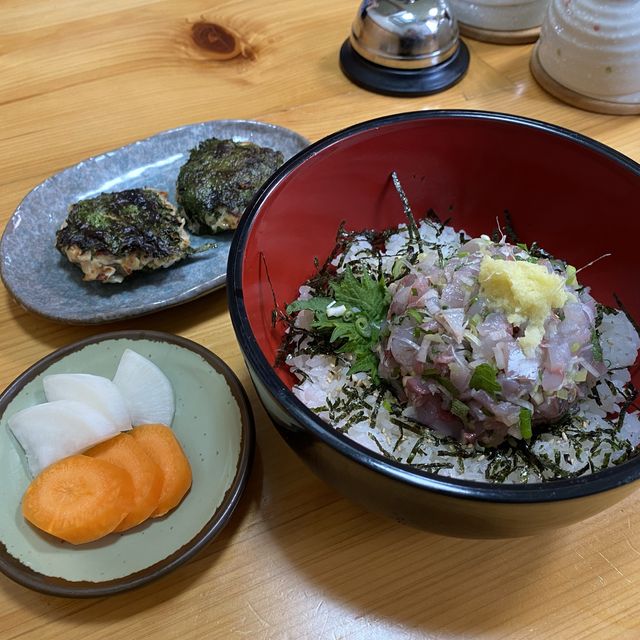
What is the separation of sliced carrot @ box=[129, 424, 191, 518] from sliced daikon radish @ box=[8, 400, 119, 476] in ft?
0.21

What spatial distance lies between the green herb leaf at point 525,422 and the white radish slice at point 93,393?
0.71 m

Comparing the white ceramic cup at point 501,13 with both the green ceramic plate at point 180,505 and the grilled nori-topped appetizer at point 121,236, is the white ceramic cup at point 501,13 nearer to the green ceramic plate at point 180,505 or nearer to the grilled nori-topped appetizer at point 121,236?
the grilled nori-topped appetizer at point 121,236

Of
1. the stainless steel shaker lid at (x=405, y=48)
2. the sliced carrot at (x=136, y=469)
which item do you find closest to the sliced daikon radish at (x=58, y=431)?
the sliced carrot at (x=136, y=469)

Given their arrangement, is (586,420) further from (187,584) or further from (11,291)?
(11,291)

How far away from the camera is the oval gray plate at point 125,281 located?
1.43 m

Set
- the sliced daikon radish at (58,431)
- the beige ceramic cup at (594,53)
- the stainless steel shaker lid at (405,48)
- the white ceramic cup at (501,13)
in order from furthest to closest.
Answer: the white ceramic cup at (501,13), the stainless steel shaker lid at (405,48), the beige ceramic cup at (594,53), the sliced daikon radish at (58,431)

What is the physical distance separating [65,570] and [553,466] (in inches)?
31.6

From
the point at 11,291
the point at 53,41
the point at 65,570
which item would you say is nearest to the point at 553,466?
the point at 65,570

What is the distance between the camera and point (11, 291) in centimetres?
146

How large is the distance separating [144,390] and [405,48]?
1.41 meters

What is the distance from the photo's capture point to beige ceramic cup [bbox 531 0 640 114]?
178 cm

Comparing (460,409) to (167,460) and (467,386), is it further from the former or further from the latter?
(167,460)

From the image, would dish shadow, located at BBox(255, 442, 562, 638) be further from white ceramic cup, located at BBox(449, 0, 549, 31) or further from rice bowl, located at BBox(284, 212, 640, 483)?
white ceramic cup, located at BBox(449, 0, 549, 31)

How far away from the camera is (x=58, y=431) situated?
43.8 inches
